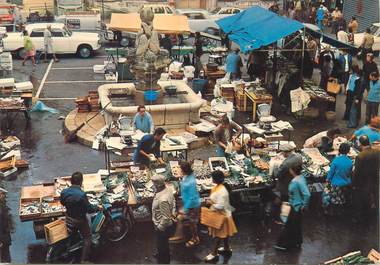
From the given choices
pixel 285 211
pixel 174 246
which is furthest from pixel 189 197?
pixel 285 211

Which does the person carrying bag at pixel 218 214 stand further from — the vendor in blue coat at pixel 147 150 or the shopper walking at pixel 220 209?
the vendor in blue coat at pixel 147 150

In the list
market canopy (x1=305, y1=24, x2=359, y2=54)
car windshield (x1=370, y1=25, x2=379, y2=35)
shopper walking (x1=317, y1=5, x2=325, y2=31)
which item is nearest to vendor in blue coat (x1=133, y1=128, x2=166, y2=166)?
market canopy (x1=305, y1=24, x2=359, y2=54)

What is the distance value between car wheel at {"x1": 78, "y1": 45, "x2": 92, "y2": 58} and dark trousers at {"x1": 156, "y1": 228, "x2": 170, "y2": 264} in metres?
18.1

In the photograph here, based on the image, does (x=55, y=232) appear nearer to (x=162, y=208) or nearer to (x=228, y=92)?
(x=162, y=208)

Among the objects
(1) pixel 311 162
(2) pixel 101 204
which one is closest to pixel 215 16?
(1) pixel 311 162

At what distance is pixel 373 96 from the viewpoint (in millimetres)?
15656

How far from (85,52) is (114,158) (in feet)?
42.7

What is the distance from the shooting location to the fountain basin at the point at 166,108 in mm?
15242

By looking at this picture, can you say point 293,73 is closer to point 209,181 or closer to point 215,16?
point 209,181

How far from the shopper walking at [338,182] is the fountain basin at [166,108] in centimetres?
545

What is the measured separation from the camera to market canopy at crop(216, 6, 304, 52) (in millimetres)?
17078

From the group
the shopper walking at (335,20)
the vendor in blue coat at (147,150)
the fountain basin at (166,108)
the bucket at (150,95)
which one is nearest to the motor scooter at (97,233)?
the vendor in blue coat at (147,150)

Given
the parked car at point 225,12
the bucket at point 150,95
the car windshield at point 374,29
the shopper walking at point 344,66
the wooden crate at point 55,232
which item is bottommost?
the wooden crate at point 55,232

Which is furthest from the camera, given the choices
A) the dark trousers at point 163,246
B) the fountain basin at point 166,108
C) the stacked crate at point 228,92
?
the stacked crate at point 228,92
